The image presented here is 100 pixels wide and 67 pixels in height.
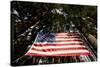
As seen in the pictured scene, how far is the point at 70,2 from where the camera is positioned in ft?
7.79

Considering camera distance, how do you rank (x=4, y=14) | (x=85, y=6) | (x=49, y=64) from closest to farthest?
(x=4, y=14), (x=49, y=64), (x=85, y=6)

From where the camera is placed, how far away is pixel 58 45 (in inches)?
90.7

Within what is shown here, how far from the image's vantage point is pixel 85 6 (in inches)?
95.2

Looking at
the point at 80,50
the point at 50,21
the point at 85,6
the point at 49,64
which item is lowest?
the point at 49,64

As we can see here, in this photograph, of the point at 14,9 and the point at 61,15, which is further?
the point at 61,15

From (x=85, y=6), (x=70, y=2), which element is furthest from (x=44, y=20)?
(x=85, y=6)

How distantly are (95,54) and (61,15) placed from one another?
631 millimetres

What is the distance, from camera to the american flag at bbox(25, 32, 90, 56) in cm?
223

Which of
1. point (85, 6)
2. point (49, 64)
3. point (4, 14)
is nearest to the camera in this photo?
point (4, 14)

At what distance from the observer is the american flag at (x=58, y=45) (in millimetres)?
2229

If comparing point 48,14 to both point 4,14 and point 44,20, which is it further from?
point 4,14

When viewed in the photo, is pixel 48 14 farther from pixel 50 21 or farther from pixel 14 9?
pixel 14 9

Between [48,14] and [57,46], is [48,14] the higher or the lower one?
the higher one

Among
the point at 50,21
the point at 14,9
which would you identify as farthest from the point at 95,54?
the point at 14,9
